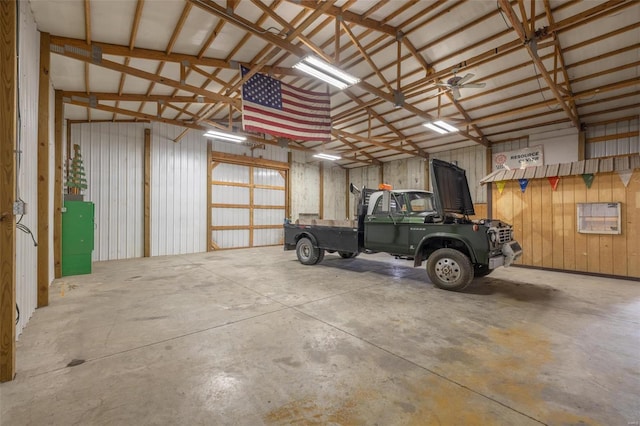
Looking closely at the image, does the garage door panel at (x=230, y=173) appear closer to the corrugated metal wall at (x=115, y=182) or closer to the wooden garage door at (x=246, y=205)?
the wooden garage door at (x=246, y=205)

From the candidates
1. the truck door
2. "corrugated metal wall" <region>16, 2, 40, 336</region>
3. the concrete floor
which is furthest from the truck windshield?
"corrugated metal wall" <region>16, 2, 40, 336</region>

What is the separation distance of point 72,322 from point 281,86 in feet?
20.7

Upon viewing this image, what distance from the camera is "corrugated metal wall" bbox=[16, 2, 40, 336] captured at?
122 inches

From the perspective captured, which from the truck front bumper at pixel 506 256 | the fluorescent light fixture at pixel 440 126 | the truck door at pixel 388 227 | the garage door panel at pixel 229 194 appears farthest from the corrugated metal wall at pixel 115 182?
the truck front bumper at pixel 506 256

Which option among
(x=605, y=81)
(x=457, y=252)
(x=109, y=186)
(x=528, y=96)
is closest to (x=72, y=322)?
(x=457, y=252)

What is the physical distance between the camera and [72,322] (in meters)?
3.56

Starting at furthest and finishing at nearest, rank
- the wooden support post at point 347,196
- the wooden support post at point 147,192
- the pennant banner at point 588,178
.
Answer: the wooden support post at point 347,196
the wooden support post at point 147,192
the pennant banner at point 588,178

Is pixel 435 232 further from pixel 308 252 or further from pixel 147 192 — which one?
pixel 147 192

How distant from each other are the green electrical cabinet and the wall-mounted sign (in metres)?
13.3

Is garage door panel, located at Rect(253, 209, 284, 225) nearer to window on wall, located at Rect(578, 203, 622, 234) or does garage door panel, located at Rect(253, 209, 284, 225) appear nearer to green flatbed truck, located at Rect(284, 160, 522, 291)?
green flatbed truck, located at Rect(284, 160, 522, 291)

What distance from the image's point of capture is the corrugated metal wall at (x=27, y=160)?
3.09 metres

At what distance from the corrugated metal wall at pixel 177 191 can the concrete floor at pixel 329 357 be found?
5.02 meters

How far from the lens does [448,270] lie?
16.6ft

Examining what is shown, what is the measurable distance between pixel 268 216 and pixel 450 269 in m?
9.47
